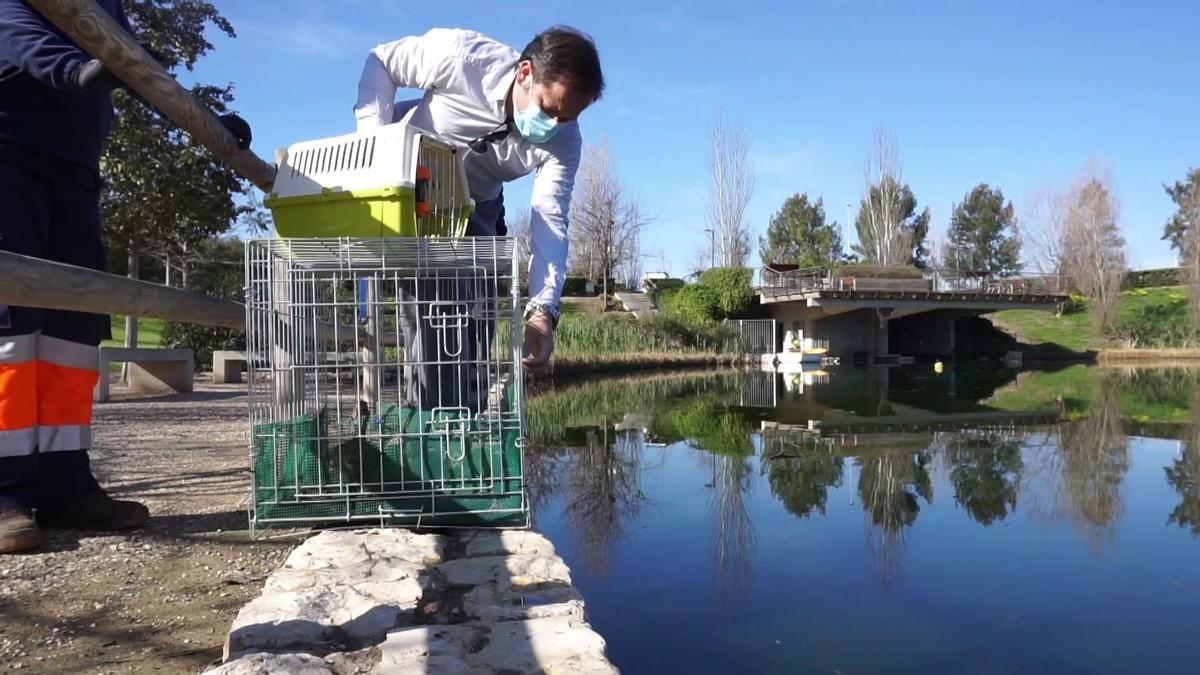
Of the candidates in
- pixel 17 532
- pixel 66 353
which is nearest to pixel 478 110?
pixel 66 353

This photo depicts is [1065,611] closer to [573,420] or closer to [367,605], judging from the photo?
[367,605]

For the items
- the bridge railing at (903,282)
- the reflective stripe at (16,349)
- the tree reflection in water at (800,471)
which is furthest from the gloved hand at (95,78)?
the bridge railing at (903,282)

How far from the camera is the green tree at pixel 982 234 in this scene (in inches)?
1938

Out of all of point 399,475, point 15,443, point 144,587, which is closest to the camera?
point 144,587

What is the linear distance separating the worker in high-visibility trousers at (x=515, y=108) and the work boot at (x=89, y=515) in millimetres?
858

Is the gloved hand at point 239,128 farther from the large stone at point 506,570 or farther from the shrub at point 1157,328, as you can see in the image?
the shrub at point 1157,328

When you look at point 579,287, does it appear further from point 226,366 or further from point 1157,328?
point 226,366

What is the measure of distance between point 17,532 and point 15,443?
25cm

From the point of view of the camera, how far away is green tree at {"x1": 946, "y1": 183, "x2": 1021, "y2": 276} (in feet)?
161

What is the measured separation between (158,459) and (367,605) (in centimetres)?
284

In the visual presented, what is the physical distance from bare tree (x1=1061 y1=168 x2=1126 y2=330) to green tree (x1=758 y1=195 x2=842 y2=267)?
52.6 ft

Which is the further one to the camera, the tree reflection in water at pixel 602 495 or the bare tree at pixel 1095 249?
the bare tree at pixel 1095 249

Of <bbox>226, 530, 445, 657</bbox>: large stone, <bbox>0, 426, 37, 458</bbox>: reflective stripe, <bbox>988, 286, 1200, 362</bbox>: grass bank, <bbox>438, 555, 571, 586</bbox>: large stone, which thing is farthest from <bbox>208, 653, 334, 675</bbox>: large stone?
<bbox>988, 286, 1200, 362</bbox>: grass bank

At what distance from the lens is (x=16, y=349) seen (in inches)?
81.7
